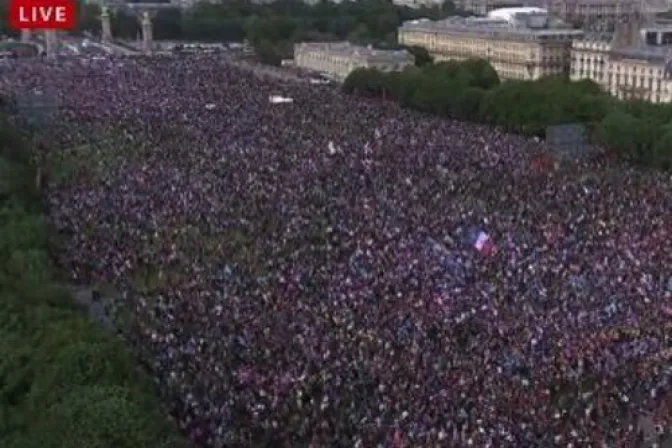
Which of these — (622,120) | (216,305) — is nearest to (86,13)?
(622,120)

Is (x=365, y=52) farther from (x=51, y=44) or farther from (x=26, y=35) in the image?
(x=26, y=35)

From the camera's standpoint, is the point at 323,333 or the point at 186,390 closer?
the point at 186,390

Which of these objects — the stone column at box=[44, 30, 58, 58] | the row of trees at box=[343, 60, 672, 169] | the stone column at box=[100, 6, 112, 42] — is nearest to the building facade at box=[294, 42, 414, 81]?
the row of trees at box=[343, 60, 672, 169]

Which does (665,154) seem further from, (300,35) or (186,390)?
(300,35)

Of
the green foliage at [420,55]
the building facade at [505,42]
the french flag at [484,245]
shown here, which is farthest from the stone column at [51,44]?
the french flag at [484,245]

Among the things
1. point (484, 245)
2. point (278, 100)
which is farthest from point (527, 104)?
point (484, 245)

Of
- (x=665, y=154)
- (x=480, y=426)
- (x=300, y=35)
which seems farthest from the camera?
(x=300, y=35)
